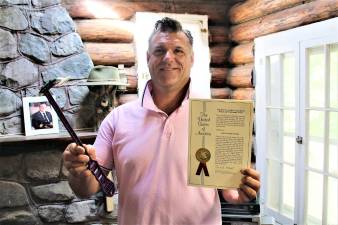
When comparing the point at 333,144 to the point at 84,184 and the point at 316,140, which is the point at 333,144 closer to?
the point at 316,140

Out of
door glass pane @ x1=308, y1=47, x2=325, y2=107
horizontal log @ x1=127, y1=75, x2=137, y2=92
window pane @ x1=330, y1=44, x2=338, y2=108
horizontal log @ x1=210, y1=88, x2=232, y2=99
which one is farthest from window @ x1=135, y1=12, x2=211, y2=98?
window pane @ x1=330, y1=44, x2=338, y2=108

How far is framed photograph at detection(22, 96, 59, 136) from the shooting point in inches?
111

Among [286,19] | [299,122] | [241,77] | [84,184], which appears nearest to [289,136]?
[299,122]

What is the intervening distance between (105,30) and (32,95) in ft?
2.83

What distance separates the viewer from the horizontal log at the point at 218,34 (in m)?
3.78

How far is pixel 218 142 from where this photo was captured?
117cm

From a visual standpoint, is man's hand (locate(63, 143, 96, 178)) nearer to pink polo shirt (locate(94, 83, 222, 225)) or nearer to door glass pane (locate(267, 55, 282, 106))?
pink polo shirt (locate(94, 83, 222, 225))

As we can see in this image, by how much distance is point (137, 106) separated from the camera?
4.45ft

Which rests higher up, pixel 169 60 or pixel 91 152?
pixel 169 60

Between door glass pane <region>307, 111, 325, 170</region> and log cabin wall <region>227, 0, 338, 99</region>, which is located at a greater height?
log cabin wall <region>227, 0, 338, 99</region>

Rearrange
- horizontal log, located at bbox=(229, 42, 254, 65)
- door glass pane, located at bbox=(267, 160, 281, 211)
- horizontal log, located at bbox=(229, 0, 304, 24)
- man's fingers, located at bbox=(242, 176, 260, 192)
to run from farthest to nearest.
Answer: horizontal log, located at bbox=(229, 42, 254, 65) < door glass pane, located at bbox=(267, 160, 281, 211) < horizontal log, located at bbox=(229, 0, 304, 24) < man's fingers, located at bbox=(242, 176, 260, 192)

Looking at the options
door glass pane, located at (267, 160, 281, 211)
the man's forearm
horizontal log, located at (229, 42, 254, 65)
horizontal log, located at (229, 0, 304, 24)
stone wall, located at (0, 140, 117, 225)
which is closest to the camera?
the man's forearm

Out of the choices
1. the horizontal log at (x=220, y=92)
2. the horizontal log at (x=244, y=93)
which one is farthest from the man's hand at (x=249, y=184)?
the horizontal log at (x=220, y=92)

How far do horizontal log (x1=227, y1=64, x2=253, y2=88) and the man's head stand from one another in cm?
234
